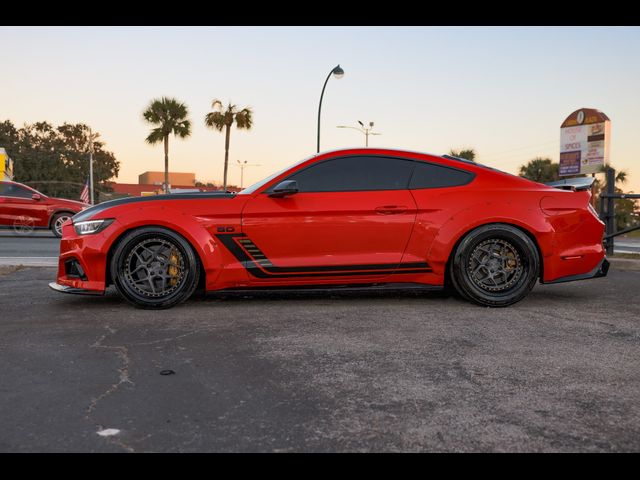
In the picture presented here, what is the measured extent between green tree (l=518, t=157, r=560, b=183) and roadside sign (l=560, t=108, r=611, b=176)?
575 cm

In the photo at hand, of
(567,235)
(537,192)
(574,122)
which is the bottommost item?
(567,235)

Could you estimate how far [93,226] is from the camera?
5195mm

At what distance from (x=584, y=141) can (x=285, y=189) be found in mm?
38460

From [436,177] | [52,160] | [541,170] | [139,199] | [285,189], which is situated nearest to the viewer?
[285,189]

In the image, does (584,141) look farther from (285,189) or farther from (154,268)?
(154,268)

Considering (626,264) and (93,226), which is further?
(626,264)

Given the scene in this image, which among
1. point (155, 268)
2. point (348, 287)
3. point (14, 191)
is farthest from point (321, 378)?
point (14, 191)

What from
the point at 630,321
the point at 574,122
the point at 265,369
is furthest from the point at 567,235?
the point at 574,122

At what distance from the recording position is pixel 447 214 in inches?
207

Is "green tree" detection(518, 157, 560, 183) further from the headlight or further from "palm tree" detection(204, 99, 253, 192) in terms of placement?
the headlight

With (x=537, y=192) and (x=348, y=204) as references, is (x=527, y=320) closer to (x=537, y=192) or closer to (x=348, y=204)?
(x=537, y=192)

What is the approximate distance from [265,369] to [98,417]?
0.98m
